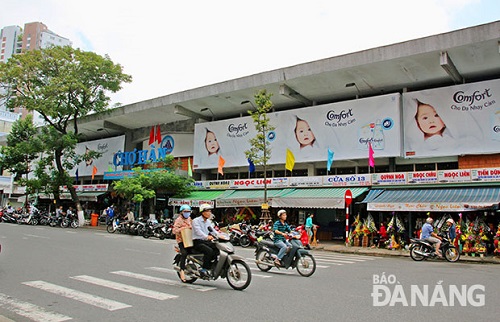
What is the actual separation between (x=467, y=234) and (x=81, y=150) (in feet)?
119

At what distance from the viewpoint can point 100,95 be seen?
31.9 metres

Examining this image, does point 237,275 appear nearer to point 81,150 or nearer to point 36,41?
point 81,150

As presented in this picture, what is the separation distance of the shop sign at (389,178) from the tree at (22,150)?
25.9 metres

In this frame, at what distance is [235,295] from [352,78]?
17.2 m

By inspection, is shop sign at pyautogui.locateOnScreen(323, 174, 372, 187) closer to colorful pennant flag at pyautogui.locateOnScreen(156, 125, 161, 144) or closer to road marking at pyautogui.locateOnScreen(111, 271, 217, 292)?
road marking at pyautogui.locateOnScreen(111, 271, 217, 292)

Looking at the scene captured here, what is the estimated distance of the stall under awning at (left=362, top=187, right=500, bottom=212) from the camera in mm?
14984

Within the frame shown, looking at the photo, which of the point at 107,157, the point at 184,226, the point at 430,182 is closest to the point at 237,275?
the point at 184,226

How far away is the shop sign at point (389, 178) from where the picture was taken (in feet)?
62.2

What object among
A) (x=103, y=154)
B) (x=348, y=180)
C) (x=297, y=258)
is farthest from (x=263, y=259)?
(x=103, y=154)

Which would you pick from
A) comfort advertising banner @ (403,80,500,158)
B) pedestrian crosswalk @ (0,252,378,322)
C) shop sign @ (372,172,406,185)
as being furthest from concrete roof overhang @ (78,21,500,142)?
pedestrian crosswalk @ (0,252,378,322)

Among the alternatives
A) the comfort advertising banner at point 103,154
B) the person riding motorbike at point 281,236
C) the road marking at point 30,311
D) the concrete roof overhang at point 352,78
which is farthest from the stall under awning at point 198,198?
the road marking at point 30,311

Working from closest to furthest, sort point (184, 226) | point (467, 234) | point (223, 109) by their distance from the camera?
1. point (184, 226)
2. point (467, 234)
3. point (223, 109)

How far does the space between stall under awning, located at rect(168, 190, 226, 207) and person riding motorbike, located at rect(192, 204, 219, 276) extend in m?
16.8

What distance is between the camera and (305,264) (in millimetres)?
8898
